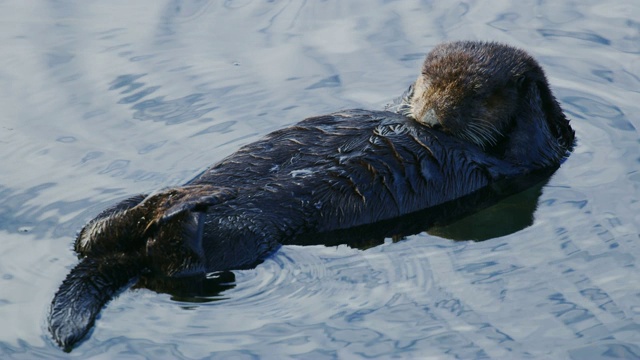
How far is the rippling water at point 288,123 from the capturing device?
4.61 metres

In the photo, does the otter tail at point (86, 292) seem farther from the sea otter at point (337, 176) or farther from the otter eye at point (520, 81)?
the otter eye at point (520, 81)

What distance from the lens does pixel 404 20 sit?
810 cm

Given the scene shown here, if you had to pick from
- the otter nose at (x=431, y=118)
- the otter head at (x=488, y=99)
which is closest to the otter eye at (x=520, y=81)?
the otter head at (x=488, y=99)

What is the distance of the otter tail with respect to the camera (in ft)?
14.7

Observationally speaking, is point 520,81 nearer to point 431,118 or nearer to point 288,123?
point 431,118

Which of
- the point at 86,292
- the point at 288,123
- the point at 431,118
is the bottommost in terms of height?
the point at 288,123

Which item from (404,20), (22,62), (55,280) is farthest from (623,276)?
(22,62)

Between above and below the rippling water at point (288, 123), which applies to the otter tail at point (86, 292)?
above

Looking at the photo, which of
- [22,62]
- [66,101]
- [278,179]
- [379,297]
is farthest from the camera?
[22,62]

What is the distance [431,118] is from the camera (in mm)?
5746

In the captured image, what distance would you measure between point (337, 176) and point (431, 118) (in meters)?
0.70

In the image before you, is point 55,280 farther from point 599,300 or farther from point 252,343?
point 599,300

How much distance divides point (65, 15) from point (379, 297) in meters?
4.43

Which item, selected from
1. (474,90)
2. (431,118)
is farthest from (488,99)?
(431,118)
